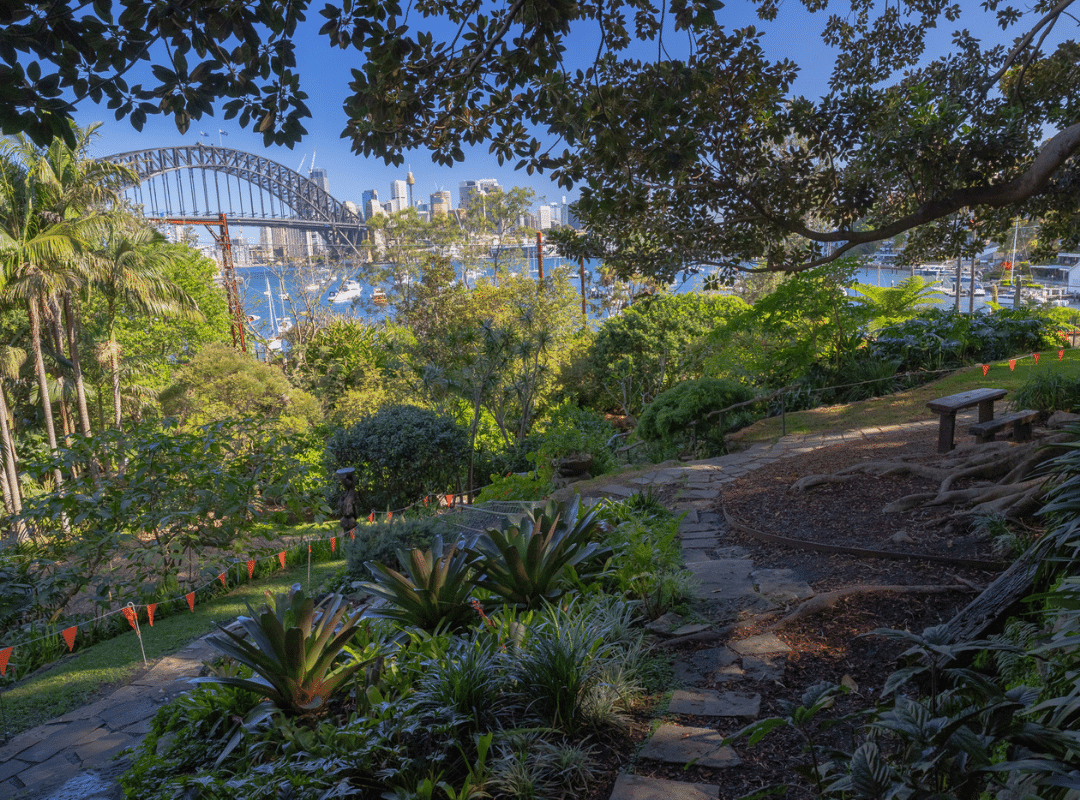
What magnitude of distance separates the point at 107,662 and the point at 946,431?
6950 millimetres

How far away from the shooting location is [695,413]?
30.8 feet

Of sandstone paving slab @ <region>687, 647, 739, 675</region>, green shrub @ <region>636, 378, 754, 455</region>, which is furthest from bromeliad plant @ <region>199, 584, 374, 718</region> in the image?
green shrub @ <region>636, 378, 754, 455</region>

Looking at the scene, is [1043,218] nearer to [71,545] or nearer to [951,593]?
[951,593]

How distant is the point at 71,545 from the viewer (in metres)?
5.90

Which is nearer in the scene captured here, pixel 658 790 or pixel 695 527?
pixel 658 790

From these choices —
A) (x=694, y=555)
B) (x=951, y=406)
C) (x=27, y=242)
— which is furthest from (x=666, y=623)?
(x=27, y=242)

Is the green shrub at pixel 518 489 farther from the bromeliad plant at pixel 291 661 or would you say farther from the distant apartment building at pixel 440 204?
the distant apartment building at pixel 440 204

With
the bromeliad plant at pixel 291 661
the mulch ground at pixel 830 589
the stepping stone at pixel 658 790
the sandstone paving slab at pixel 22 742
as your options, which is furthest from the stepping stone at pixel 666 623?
the sandstone paving slab at pixel 22 742

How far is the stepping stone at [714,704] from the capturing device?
8.63ft

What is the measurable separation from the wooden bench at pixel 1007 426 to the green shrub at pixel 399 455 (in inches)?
251

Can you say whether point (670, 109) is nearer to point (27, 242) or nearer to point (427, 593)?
point (427, 593)

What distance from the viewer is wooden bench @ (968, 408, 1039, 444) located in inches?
233

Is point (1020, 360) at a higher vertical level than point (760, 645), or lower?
higher

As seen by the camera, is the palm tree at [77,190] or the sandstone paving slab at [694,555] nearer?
the sandstone paving slab at [694,555]
